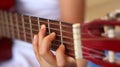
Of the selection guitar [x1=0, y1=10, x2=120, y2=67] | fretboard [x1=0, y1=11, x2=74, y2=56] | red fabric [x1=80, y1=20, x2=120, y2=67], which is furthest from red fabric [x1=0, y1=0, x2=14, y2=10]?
red fabric [x1=80, y1=20, x2=120, y2=67]

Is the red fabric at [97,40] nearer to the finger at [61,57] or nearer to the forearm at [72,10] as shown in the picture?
the finger at [61,57]

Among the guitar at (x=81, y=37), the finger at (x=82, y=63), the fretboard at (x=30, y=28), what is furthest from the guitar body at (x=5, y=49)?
the finger at (x=82, y=63)

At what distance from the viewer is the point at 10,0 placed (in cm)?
97

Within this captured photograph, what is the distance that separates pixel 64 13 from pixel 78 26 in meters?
0.33

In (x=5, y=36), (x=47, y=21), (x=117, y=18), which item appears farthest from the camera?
(x=5, y=36)

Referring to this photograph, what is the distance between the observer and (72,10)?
2.84 ft

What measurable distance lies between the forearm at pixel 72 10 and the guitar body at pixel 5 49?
23 centimetres

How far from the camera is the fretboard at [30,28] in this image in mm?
649

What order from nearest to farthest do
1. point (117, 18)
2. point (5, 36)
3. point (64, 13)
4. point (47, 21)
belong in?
point (117, 18) < point (47, 21) < point (64, 13) < point (5, 36)

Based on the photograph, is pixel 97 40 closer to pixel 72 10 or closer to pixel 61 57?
pixel 61 57

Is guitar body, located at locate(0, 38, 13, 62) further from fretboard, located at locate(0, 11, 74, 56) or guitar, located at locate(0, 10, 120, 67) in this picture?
guitar, located at locate(0, 10, 120, 67)

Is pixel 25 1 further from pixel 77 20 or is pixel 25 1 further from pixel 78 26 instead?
pixel 78 26

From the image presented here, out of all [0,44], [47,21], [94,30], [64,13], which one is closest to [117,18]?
[94,30]

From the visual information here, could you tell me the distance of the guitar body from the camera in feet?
3.21
